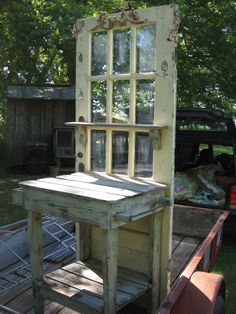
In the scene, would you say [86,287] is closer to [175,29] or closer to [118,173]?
[118,173]

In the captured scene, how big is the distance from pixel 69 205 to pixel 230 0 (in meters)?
8.84

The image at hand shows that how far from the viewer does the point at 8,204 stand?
7.75m

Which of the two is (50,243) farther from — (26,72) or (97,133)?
(26,72)

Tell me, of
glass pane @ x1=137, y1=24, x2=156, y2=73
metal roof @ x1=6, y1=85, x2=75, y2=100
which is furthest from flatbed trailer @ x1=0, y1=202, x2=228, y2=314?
metal roof @ x1=6, y1=85, x2=75, y2=100

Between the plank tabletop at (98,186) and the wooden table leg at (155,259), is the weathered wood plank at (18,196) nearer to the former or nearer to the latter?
the plank tabletop at (98,186)

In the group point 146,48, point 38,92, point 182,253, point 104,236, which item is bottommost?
point 182,253

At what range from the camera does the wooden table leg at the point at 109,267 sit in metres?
2.36

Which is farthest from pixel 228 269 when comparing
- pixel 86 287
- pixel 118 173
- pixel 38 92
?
pixel 38 92

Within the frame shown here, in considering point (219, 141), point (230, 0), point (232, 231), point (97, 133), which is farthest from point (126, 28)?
point (230, 0)

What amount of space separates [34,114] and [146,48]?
31.5ft

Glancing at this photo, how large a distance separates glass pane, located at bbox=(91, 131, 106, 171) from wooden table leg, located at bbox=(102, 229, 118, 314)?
3.04 ft

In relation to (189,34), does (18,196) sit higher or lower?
lower

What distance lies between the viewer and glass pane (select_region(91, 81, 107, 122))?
3154 mm

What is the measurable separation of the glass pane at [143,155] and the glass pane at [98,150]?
0.31 m
